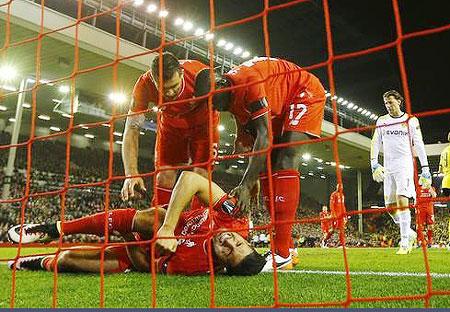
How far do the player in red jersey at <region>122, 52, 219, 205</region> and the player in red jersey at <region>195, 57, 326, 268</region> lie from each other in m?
0.42

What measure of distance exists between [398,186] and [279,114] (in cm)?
252

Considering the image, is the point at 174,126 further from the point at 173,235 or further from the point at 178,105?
the point at 173,235

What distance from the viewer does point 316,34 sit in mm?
Answer: 20391

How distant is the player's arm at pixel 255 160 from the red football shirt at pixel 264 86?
Answer: 0.02m

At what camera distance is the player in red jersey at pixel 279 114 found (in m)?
3.10

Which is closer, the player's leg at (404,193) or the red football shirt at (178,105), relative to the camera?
the red football shirt at (178,105)

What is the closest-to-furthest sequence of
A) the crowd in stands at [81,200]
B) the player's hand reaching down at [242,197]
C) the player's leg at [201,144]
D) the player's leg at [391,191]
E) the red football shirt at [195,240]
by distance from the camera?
1. the player's hand reaching down at [242,197]
2. the red football shirt at [195,240]
3. the player's leg at [201,144]
4. the player's leg at [391,191]
5. the crowd in stands at [81,200]

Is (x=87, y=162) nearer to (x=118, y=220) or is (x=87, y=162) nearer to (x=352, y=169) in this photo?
(x=352, y=169)

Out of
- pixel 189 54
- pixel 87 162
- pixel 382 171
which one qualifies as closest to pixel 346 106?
pixel 189 54

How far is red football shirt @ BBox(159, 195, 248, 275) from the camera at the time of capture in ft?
10.7

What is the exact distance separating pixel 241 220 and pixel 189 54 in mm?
15464

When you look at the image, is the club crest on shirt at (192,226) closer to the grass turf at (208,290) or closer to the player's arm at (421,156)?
the grass turf at (208,290)

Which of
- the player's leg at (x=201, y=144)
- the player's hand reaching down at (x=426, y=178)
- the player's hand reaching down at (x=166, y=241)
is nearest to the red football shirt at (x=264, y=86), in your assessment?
the player's leg at (x=201, y=144)

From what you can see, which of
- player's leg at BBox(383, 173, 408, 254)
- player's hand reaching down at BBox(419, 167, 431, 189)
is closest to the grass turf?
player's hand reaching down at BBox(419, 167, 431, 189)
